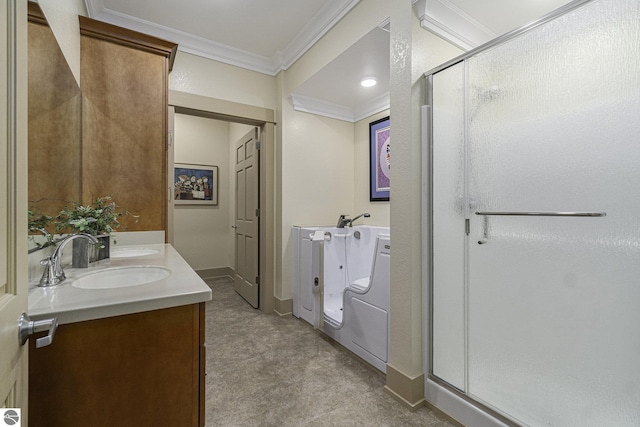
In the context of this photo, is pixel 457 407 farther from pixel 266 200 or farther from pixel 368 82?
pixel 368 82

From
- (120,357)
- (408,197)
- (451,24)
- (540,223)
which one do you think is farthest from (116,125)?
(540,223)

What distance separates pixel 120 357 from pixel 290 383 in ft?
4.14

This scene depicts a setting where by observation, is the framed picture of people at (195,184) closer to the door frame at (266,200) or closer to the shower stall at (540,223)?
the door frame at (266,200)

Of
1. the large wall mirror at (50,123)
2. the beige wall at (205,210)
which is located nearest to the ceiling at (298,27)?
the large wall mirror at (50,123)

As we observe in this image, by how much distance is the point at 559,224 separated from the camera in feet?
4.35

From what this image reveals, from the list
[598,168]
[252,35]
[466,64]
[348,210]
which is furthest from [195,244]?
[598,168]

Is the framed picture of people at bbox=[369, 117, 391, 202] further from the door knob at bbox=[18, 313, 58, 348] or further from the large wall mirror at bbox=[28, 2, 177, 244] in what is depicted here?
the door knob at bbox=[18, 313, 58, 348]

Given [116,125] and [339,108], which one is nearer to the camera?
[116,125]

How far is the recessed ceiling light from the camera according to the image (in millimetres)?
2638

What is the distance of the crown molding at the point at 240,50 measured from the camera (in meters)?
2.20

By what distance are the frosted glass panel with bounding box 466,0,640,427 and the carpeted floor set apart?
1.82ft

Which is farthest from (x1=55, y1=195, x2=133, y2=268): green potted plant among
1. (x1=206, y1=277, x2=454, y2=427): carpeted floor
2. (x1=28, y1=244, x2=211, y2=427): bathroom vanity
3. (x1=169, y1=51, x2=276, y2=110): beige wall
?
(x1=169, y1=51, x2=276, y2=110): beige wall

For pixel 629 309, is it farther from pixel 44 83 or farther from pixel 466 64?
pixel 44 83

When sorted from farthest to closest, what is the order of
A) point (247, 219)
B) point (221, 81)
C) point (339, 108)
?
1. point (247, 219)
2. point (339, 108)
3. point (221, 81)
